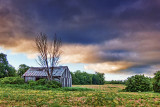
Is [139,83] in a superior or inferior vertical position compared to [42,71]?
inferior

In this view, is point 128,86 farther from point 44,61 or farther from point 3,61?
point 3,61

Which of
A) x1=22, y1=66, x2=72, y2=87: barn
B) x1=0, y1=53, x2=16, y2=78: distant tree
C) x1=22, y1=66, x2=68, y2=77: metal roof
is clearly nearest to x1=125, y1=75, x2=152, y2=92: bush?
x1=22, y1=66, x2=72, y2=87: barn

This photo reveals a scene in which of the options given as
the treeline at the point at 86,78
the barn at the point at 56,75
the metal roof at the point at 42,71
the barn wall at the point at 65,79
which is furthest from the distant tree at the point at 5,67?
the treeline at the point at 86,78

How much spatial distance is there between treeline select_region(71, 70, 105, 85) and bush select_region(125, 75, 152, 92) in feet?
179

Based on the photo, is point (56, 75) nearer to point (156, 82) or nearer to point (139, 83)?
point (139, 83)

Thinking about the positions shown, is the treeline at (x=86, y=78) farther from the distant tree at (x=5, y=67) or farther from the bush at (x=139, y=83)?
the bush at (x=139, y=83)

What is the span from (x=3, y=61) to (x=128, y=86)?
39.7m

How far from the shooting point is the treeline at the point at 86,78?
81213 mm

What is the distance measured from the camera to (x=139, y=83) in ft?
85.9

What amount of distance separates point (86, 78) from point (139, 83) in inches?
2526

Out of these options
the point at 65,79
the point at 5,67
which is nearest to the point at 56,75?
the point at 65,79

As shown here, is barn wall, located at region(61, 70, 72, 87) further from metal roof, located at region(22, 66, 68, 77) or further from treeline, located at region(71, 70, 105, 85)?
treeline, located at region(71, 70, 105, 85)

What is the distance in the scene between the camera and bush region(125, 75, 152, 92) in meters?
25.9

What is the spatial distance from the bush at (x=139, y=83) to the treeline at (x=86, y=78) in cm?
5449
